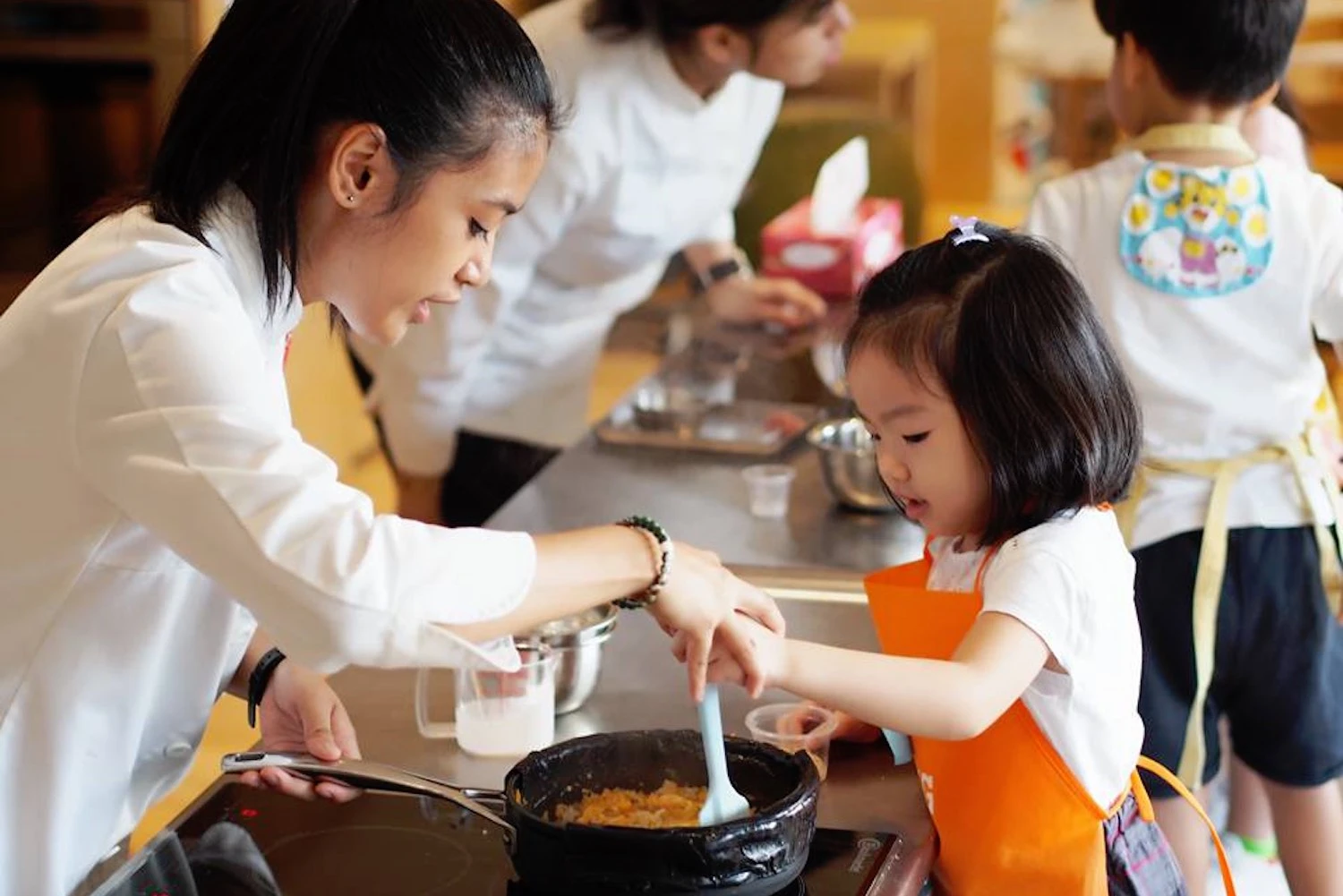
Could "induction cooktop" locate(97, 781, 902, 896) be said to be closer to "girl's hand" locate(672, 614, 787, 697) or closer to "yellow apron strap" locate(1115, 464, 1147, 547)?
"girl's hand" locate(672, 614, 787, 697)

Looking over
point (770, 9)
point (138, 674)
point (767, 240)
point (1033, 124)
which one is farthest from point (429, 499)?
point (1033, 124)

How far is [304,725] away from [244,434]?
1.54 feet

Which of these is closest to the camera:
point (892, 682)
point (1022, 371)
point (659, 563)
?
point (659, 563)

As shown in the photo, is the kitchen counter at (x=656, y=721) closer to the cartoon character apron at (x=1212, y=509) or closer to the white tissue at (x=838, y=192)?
the cartoon character apron at (x=1212, y=509)

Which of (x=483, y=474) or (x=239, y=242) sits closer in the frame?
(x=239, y=242)

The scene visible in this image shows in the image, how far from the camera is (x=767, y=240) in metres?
3.16

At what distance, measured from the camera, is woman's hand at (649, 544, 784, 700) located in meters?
1.17

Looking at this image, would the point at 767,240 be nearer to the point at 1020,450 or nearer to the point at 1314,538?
the point at 1314,538

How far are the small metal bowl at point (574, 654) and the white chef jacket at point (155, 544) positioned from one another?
0.98 ft

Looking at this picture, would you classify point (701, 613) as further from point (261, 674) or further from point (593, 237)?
point (593, 237)

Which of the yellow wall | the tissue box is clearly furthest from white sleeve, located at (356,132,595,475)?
the yellow wall

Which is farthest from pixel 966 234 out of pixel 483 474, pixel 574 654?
pixel 483 474

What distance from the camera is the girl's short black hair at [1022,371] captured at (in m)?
1.35

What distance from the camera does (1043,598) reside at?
4.27ft
